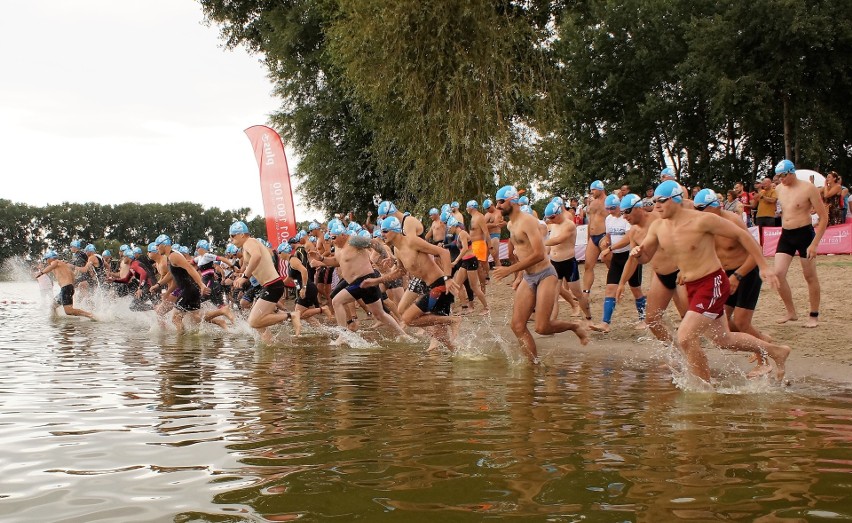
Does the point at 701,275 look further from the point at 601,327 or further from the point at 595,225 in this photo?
the point at 595,225

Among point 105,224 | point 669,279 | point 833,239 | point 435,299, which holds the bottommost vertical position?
point 435,299

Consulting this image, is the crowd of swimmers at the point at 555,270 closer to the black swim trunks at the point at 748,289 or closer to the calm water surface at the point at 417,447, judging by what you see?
the black swim trunks at the point at 748,289

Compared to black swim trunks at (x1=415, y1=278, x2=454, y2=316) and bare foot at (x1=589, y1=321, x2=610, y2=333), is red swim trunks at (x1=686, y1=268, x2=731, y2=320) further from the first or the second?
bare foot at (x1=589, y1=321, x2=610, y2=333)

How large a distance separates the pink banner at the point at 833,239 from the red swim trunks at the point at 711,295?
11.4m

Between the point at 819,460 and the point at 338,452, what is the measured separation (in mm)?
2514

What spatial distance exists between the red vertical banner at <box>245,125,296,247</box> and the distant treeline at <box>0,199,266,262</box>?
289 ft

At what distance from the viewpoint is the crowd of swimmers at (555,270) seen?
6824 mm


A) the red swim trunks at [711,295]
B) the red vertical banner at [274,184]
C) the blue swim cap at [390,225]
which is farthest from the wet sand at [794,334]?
the red vertical banner at [274,184]

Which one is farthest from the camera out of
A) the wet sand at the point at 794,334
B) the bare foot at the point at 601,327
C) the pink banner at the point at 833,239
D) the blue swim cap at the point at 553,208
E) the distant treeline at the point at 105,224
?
the distant treeline at the point at 105,224

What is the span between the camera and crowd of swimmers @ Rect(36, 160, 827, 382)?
682 centimetres

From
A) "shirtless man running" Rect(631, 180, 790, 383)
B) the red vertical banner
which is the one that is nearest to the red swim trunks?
"shirtless man running" Rect(631, 180, 790, 383)

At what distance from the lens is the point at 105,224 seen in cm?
12219

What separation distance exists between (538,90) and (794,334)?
16.0 meters

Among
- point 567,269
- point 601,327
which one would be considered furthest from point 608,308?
point 567,269
